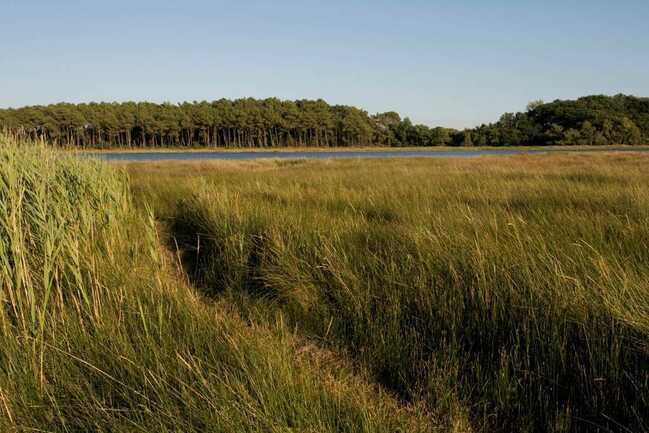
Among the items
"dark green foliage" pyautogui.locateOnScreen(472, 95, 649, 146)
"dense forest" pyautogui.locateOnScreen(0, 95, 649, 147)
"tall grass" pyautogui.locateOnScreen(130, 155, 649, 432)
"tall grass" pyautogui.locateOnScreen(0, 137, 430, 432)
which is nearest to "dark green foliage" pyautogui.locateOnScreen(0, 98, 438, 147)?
"dense forest" pyautogui.locateOnScreen(0, 95, 649, 147)

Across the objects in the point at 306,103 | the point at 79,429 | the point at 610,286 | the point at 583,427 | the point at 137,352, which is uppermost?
the point at 306,103

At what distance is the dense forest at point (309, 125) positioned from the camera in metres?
77.4

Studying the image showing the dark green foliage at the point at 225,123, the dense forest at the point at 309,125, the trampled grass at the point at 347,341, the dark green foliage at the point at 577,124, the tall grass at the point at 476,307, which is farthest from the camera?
the dark green foliage at the point at 577,124

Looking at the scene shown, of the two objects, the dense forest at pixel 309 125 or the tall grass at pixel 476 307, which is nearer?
the tall grass at pixel 476 307

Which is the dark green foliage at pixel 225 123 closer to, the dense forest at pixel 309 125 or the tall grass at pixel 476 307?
the dense forest at pixel 309 125

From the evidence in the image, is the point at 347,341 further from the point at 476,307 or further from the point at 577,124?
the point at 577,124

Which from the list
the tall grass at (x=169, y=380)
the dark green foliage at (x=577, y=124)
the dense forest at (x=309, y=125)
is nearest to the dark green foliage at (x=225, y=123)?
the dense forest at (x=309, y=125)

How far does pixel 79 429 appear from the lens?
1469mm

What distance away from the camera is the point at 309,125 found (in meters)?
93.9

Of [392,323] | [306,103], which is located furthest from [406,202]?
Answer: [306,103]

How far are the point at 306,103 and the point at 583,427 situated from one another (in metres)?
105

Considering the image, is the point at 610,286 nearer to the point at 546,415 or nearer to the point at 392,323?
the point at 546,415

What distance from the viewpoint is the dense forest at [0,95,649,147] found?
7744cm

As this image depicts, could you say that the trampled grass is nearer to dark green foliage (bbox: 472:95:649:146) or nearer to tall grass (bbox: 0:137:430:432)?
tall grass (bbox: 0:137:430:432)
